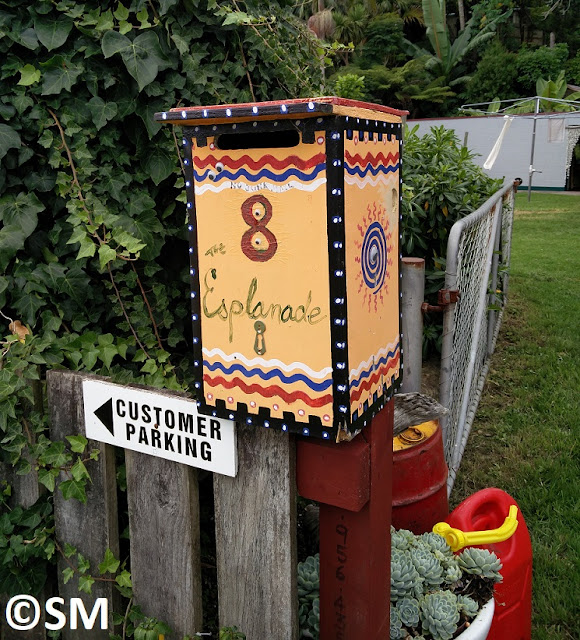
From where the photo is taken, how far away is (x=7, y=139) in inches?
66.6

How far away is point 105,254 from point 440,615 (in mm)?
1208

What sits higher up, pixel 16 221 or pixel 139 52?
pixel 139 52

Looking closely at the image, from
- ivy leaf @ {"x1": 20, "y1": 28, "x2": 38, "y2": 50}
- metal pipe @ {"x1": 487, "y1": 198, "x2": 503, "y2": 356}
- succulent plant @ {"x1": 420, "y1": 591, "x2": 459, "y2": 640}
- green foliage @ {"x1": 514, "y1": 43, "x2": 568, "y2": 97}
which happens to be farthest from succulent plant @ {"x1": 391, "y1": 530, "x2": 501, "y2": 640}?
green foliage @ {"x1": 514, "y1": 43, "x2": 568, "y2": 97}

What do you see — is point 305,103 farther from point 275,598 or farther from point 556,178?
point 556,178

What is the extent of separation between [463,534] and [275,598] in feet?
2.28

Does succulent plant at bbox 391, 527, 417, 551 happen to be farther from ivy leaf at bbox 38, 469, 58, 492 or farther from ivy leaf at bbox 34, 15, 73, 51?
ivy leaf at bbox 34, 15, 73, 51

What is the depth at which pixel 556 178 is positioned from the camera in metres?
21.8

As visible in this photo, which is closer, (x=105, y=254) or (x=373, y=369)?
(x=373, y=369)

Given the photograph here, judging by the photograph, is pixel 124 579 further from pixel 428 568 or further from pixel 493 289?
pixel 493 289

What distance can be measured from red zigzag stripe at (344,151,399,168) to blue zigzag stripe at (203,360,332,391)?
391mm

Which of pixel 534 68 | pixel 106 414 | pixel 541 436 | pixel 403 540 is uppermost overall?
pixel 534 68

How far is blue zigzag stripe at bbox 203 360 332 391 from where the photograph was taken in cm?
121

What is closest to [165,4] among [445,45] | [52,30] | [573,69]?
[52,30]

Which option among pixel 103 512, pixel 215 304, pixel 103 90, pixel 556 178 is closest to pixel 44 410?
pixel 103 512
